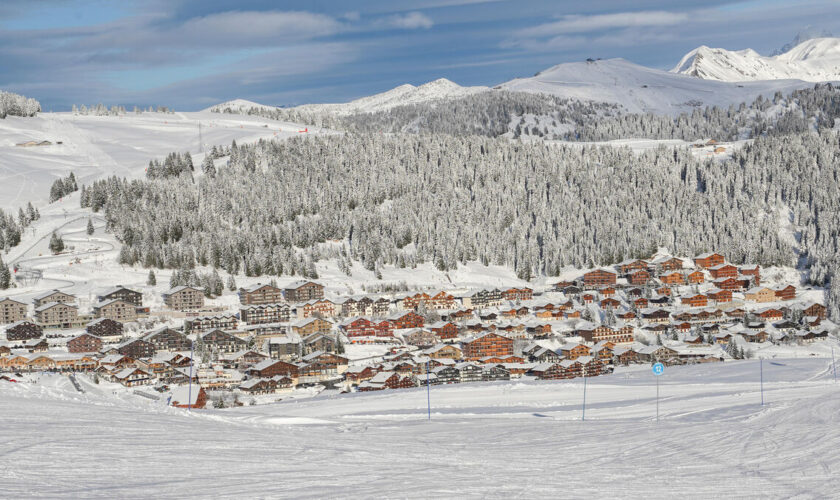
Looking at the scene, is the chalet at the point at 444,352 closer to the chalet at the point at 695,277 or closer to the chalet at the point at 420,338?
the chalet at the point at 420,338

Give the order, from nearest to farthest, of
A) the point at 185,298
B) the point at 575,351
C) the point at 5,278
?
the point at 575,351, the point at 185,298, the point at 5,278

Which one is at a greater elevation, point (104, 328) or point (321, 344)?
point (104, 328)

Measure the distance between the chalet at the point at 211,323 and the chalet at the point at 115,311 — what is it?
8.60 m

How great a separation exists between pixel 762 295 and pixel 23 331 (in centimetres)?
10032

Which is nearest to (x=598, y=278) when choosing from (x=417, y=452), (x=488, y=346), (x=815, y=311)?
(x=815, y=311)

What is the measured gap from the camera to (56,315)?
338 feet

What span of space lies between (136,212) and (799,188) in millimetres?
125780

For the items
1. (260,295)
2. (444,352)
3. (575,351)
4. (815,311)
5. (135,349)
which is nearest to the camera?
(135,349)

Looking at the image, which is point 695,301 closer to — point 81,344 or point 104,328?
point 104,328

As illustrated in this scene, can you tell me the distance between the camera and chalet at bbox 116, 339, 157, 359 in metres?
88.9

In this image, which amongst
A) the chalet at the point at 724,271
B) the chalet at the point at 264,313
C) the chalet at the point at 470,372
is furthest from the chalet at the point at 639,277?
the chalet at the point at 470,372

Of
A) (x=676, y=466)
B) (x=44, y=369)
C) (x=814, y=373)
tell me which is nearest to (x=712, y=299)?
(x=814, y=373)

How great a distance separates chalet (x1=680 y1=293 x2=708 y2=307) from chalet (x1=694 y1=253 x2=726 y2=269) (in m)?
Answer: 20.4

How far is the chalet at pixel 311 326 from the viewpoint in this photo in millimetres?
103312
